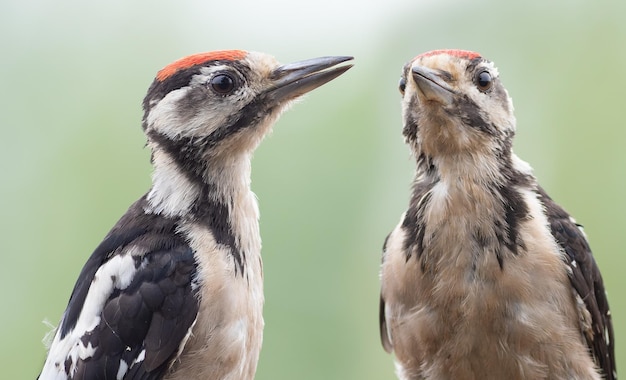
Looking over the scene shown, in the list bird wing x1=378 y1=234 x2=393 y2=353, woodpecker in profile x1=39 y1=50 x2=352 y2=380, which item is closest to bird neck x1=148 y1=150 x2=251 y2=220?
woodpecker in profile x1=39 y1=50 x2=352 y2=380

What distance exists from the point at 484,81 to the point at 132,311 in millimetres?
1536

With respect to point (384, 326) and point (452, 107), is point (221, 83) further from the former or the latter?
point (384, 326)

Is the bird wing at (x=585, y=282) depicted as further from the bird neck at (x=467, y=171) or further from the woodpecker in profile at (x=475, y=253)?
the bird neck at (x=467, y=171)

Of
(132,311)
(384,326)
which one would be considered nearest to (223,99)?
(132,311)

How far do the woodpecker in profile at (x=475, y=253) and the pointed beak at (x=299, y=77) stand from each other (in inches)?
12.4

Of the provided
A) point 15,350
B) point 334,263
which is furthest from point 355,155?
point 15,350

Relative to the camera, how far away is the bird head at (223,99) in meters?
3.04

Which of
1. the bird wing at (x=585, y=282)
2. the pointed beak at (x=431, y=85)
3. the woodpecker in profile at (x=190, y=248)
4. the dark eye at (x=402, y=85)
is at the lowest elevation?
the bird wing at (x=585, y=282)

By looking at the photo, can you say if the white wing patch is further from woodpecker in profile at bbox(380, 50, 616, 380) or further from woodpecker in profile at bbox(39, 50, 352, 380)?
woodpecker in profile at bbox(380, 50, 616, 380)

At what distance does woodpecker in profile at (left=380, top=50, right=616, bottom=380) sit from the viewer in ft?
10.1

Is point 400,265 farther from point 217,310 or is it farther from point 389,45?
point 389,45

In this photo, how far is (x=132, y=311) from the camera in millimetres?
2828

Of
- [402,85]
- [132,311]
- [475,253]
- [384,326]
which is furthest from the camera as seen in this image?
[384,326]

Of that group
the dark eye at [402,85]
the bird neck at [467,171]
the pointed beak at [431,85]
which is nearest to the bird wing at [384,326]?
the bird neck at [467,171]
